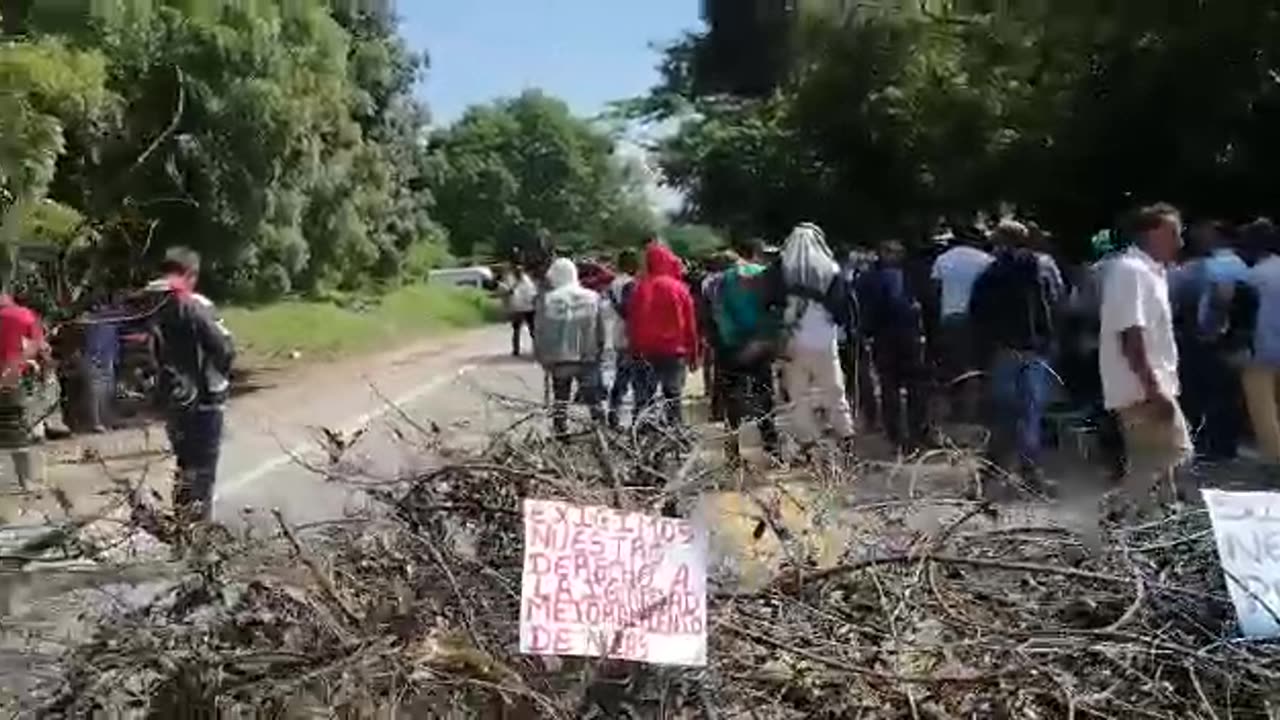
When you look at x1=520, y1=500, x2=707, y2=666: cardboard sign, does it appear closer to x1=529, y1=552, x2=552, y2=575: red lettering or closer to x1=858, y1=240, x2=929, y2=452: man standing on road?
x1=529, y1=552, x2=552, y2=575: red lettering

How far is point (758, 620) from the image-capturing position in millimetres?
5168

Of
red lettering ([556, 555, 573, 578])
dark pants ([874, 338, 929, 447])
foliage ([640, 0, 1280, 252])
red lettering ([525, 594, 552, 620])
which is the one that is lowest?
dark pants ([874, 338, 929, 447])

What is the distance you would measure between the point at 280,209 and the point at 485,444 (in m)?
22.7

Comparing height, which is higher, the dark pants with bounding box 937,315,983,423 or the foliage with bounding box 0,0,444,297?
the foliage with bounding box 0,0,444,297

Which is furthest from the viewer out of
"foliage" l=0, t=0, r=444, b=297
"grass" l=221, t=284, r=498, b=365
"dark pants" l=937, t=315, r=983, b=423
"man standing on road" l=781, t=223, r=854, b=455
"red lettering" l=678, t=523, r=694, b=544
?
"grass" l=221, t=284, r=498, b=365

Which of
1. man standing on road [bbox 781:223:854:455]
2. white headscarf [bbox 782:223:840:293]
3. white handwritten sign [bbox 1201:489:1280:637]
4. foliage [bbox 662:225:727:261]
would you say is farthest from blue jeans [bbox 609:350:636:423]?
foliage [bbox 662:225:727:261]

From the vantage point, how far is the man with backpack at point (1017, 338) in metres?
11.1

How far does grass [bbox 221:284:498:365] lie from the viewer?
1329 inches

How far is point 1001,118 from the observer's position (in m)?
20.2

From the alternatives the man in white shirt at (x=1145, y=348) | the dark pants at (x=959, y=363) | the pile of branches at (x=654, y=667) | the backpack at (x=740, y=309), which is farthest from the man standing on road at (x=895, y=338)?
the pile of branches at (x=654, y=667)

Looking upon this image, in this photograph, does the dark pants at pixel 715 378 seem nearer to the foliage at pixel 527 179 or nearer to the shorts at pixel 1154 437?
the shorts at pixel 1154 437

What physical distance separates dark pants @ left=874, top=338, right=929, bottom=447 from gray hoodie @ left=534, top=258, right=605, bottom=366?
203 centimetres

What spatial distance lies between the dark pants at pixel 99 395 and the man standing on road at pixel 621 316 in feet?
16.6

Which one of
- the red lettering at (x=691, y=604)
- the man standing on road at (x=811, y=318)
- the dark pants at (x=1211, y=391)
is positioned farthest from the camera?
the dark pants at (x=1211, y=391)
